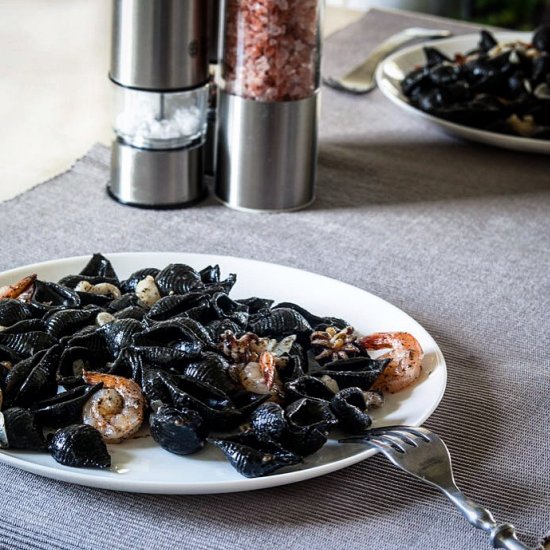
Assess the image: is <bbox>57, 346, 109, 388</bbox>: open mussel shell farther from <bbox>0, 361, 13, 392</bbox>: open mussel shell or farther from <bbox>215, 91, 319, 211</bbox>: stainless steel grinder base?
<bbox>215, 91, 319, 211</bbox>: stainless steel grinder base

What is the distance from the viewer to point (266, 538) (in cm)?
69

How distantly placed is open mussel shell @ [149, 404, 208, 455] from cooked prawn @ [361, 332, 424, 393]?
6.5 inches

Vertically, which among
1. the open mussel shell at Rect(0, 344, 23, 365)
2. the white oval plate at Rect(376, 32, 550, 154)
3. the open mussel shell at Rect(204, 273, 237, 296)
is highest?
the open mussel shell at Rect(0, 344, 23, 365)

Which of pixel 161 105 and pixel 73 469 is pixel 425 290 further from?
pixel 73 469

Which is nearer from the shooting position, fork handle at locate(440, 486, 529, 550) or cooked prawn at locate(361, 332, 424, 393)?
fork handle at locate(440, 486, 529, 550)

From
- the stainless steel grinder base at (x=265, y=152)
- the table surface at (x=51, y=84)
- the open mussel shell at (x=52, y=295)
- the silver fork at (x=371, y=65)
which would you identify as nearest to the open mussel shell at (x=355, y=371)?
the open mussel shell at (x=52, y=295)

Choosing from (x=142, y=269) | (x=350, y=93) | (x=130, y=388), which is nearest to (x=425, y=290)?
(x=142, y=269)

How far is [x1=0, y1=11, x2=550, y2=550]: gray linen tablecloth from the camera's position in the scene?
0.70m

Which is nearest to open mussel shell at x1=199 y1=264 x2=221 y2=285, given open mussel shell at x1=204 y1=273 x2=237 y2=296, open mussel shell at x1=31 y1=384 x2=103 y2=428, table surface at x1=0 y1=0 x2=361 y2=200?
open mussel shell at x1=204 y1=273 x2=237 y2=296

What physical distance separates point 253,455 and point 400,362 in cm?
19

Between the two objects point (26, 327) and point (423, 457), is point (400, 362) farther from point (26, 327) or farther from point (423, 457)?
Answer: point (26, 327)

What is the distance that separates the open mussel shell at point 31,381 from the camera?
739 mm

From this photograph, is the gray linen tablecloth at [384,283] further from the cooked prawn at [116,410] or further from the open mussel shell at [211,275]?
the open mussel shell at [211,275]

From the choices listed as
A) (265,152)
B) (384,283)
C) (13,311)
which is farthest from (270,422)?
(265,152)
